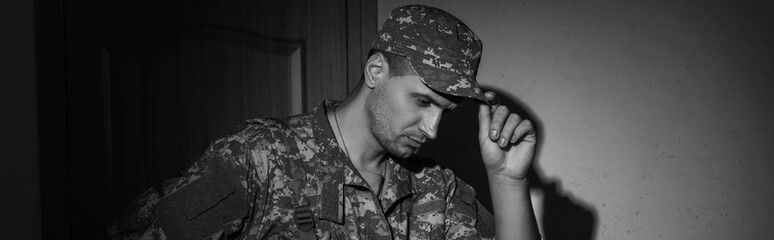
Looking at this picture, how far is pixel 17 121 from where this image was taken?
1.86 metres

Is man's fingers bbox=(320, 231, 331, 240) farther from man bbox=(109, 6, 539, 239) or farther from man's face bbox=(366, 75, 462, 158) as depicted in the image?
man's face bbox=(366, 75, 462, 158)

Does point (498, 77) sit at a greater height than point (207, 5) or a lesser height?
lesser

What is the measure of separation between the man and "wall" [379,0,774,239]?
0.65 metres

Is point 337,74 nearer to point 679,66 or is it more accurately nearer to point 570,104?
point 570,104

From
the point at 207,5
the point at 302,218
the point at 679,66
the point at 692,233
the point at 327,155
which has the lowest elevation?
the point at 692,233

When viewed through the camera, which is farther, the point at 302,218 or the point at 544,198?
the point at 544,198

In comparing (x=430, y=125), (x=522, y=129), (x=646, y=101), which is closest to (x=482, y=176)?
(x=646, y=101)

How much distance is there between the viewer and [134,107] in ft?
6.79

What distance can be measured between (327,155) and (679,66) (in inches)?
55.5

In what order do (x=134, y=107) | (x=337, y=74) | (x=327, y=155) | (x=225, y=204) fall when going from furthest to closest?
(x=337, y=74) → (x=134, y=107) → (x=327, y=155) → (x=225, y=204)

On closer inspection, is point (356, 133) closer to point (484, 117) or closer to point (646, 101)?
point (484, 117)

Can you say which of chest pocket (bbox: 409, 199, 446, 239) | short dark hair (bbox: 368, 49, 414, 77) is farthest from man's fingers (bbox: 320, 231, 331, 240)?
short dark hair (bbox: 368, 49, 414, 77)

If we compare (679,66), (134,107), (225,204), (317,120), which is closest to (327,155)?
(317,120)

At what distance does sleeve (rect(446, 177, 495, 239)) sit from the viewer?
1.85 meters
